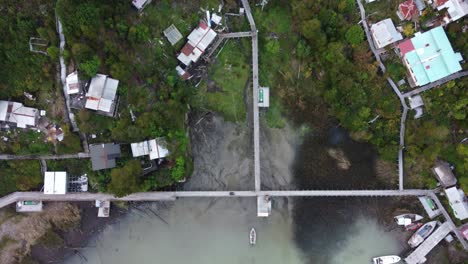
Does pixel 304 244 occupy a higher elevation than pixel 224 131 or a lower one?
lower

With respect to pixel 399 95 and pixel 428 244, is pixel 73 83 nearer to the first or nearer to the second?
pixel 399 95

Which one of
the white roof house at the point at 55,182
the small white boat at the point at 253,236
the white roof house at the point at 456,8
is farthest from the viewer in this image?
the small white boat at the point at 253,236

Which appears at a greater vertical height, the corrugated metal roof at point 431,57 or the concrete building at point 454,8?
the concrete building at point 454,8

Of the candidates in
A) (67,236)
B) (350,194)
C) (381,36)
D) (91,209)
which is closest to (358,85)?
(381,36)

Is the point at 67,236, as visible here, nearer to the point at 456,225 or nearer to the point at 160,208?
the point at 160,208

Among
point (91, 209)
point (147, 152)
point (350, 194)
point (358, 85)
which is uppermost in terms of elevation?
point (358, 85)

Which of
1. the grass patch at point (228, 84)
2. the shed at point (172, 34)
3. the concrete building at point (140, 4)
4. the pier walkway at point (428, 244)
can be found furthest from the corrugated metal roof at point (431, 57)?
the concrete building at point (140, 4)

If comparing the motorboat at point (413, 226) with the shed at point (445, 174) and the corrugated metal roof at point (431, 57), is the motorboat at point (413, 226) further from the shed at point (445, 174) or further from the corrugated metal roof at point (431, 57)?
the corrugated metal roof at point (431, 57)
